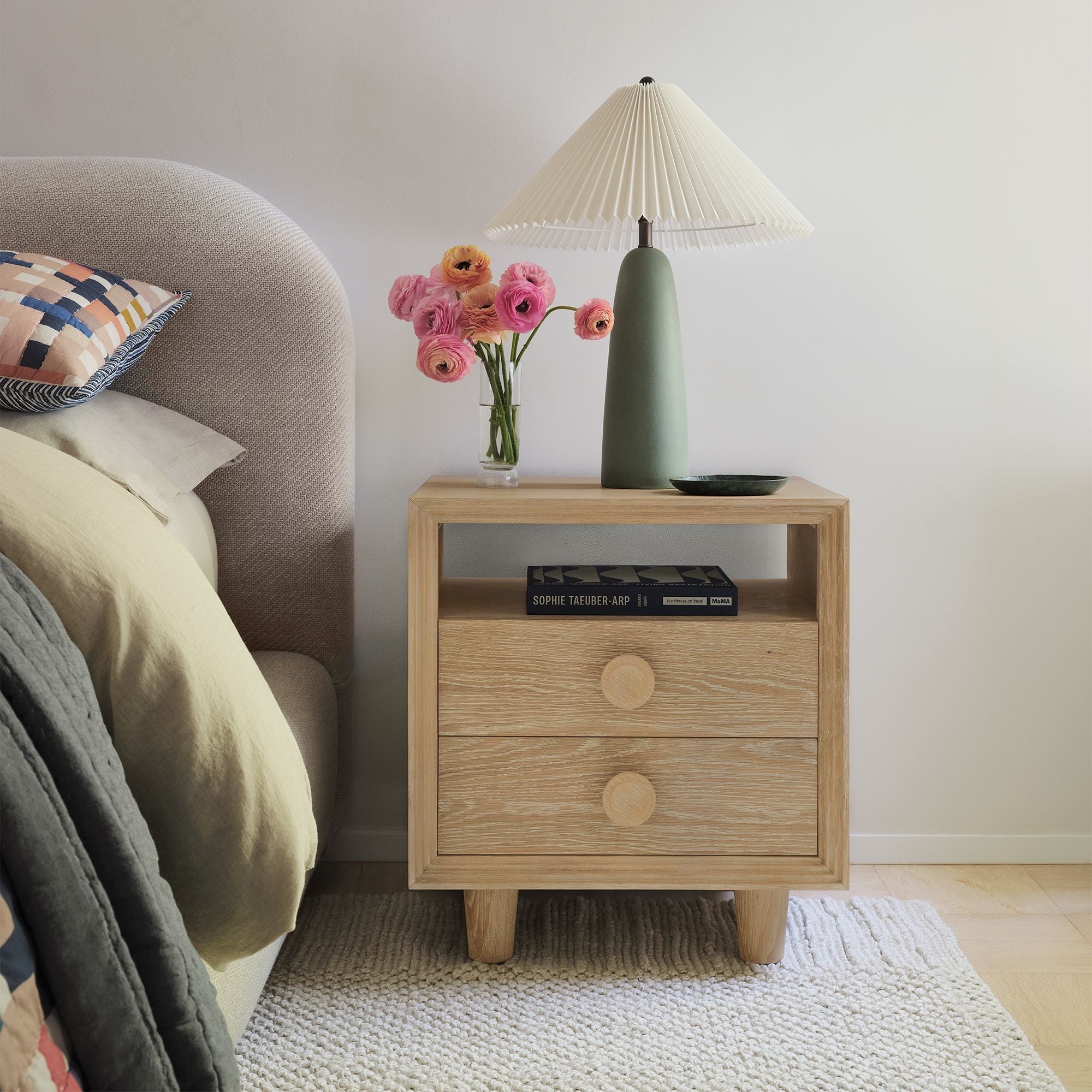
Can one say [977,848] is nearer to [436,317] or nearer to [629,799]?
[629,799]

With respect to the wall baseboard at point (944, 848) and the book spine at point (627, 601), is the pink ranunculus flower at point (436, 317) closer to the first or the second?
the book spine at point (627, 601)

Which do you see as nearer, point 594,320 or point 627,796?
point 627,796

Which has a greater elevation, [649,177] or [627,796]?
[649,177]

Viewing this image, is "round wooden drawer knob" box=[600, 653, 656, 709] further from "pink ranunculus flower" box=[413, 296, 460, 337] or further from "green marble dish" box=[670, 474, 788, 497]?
"pink ranunculus flower" box=[413, 296, 460, 337]

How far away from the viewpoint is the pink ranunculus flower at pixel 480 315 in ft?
4.04

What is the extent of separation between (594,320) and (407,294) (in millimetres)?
249

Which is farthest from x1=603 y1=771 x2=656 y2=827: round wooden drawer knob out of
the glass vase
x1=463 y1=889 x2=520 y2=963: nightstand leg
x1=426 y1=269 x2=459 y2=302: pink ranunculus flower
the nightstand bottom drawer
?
x1=426 y1=269 x2=459 y2=302: pink ranunculus flower

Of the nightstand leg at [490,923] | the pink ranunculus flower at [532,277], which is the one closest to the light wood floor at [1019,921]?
the nightstand leg at [490,923]

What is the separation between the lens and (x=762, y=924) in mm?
1197

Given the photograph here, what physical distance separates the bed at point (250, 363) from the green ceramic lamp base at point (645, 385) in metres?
0.40

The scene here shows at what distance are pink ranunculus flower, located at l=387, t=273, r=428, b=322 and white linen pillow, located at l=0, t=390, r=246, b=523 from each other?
30 cm

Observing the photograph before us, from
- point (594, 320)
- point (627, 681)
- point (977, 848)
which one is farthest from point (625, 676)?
point (977, 848)

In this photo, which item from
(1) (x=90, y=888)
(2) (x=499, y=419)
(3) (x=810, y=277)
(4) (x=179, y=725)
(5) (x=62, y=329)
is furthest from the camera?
(3) (x=810, y=277)

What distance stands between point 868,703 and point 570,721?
24.3 inches
